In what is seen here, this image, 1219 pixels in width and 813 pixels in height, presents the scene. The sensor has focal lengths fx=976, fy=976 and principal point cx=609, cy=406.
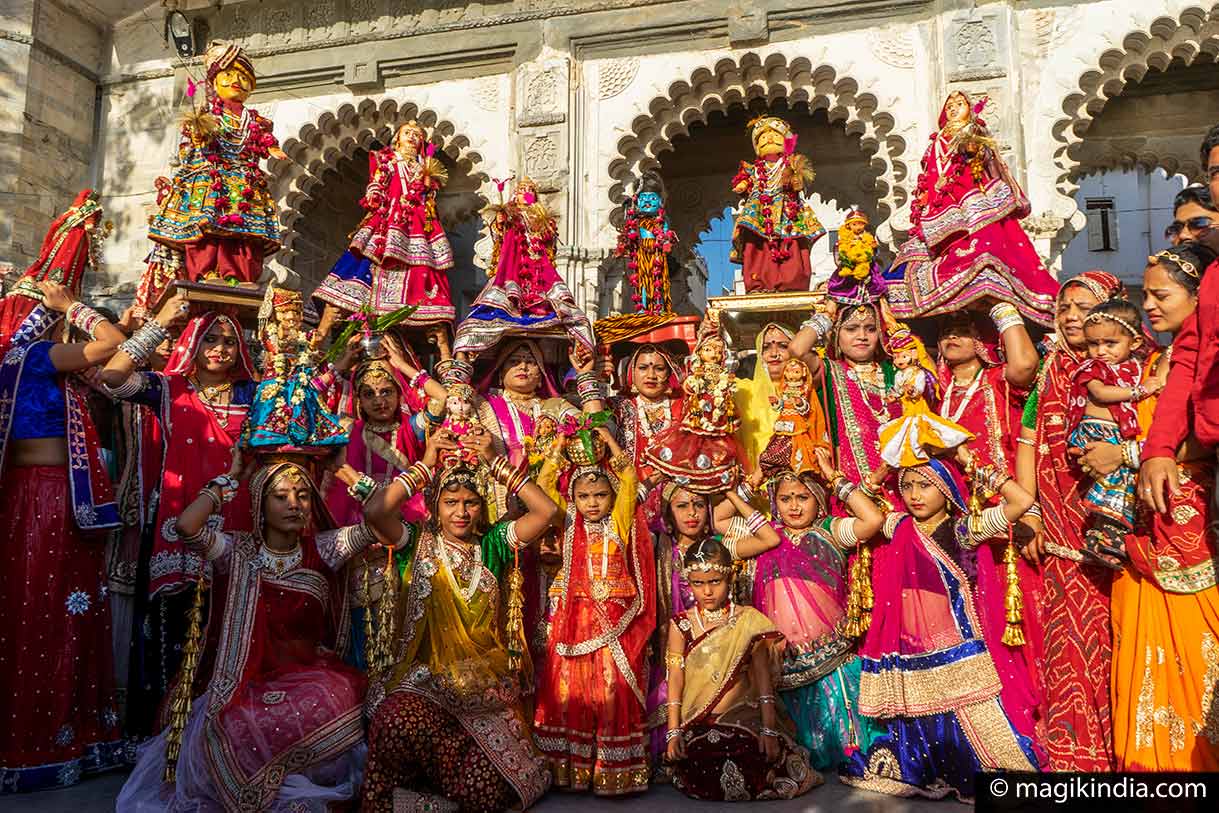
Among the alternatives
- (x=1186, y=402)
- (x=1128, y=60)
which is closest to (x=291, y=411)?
(x=1186, y=402)

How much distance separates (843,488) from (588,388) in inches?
65.7

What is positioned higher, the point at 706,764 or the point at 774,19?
the point at 774,19

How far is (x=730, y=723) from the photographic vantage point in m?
4.36

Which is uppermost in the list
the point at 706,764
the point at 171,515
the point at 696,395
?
the point at 696,395

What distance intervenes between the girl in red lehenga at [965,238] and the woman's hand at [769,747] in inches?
96.5

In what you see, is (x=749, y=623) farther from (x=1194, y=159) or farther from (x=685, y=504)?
(x=1194, y=159)

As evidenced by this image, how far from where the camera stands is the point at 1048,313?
5082 mm

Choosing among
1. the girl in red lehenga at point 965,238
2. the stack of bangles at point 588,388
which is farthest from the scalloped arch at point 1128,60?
the stack of bangles at point 588,388

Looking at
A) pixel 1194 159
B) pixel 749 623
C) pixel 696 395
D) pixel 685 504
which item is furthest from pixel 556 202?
pixel 1194 159

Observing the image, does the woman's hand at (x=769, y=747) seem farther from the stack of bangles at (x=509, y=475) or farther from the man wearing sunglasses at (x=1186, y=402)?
the man wearing sunglasses at (x=1186, y=402)

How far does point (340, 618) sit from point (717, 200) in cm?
803

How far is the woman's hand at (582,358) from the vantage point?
6.04 metres

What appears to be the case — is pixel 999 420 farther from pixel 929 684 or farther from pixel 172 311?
pixel 172 311

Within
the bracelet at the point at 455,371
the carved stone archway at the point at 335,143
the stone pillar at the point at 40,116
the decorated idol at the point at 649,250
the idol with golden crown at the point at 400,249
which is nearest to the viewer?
the bracelet at the point at 455,371
